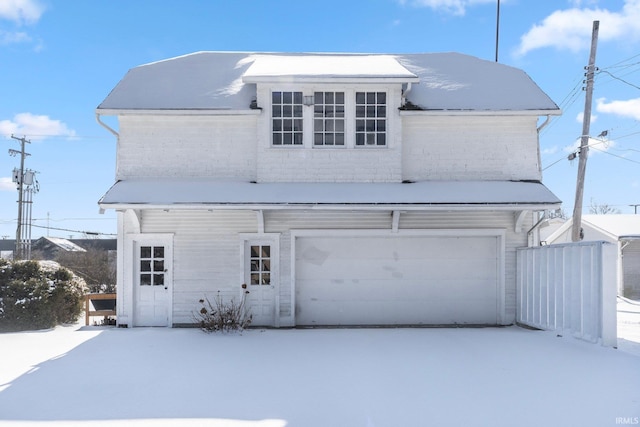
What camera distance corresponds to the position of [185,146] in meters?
9.82

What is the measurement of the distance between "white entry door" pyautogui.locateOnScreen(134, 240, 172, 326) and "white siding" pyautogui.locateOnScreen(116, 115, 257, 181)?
169 centimetres

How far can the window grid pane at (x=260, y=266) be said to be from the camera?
9711mm

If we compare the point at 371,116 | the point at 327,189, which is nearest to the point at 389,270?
the point at 327,189

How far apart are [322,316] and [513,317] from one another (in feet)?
14.2

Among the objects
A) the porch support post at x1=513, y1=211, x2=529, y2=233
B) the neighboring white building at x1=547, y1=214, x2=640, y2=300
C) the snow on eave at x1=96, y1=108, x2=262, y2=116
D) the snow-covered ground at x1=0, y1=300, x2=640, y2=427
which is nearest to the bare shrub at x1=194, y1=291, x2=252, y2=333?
the snow-covered ground at x1=0, y1=300, x2=640, y2=427

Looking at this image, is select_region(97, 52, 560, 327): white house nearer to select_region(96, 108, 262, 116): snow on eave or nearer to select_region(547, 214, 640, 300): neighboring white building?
select_region(96, 108, 262, 116): snow on eave

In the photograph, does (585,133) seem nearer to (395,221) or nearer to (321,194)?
(395,221)

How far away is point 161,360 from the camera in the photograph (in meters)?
6.95

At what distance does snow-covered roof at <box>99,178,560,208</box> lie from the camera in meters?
8.77

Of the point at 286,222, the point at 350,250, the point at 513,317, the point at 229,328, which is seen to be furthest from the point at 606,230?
the point at 229,328

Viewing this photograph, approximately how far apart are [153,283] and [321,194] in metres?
4.26

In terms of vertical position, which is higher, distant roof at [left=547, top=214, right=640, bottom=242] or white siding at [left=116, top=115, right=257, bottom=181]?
white siding at [left=116, top=115, right=257, bottom=181]

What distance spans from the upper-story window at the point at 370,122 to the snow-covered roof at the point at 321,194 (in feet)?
3.42

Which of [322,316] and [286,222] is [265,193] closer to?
Result: [286,222]
